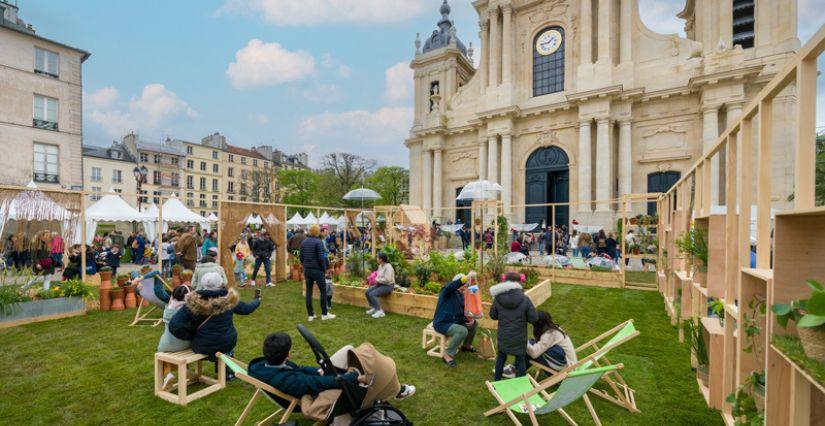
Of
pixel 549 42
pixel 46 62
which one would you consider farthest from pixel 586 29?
pixel 46 62

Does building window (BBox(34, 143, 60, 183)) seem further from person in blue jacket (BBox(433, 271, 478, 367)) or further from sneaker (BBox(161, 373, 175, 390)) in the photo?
person in blue jacket (BBox(433, 271, 478, 367))

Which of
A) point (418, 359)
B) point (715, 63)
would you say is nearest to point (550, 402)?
point (418, 359)

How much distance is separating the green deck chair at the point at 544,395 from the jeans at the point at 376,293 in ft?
13.5

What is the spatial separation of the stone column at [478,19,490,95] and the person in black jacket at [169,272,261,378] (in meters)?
23.8

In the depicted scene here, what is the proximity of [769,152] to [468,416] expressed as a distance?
3518mm

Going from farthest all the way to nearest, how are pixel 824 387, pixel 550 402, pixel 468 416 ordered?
pixel 468 416
pixel 550 402
pixel 824 387

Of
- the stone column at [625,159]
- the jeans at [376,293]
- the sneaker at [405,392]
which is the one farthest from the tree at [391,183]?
the sneaker at [405,392]

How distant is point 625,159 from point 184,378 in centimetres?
2157

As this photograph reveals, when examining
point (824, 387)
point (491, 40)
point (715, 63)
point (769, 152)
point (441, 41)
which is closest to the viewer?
point (824, 387)

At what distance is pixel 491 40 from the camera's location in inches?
953

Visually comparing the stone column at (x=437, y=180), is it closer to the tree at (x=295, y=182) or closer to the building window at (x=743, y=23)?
the building window at (x=743, y=23)

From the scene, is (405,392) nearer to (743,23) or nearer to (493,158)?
(493,158)

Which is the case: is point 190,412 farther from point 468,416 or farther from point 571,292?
point 571,292

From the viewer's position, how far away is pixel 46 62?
71.8 ft
